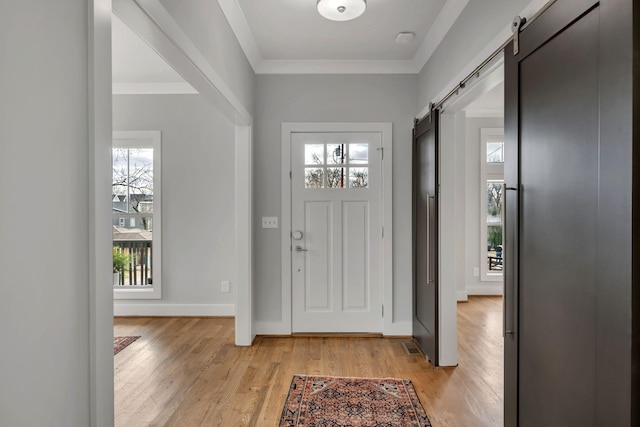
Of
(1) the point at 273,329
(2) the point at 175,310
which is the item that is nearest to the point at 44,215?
(1) the point at 273,329

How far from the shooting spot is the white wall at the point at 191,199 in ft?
13.7

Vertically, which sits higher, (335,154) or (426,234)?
(335,154)

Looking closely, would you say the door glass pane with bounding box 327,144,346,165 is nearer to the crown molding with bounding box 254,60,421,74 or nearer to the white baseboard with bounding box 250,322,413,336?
the crown molding with bounding box 254,60,421,74

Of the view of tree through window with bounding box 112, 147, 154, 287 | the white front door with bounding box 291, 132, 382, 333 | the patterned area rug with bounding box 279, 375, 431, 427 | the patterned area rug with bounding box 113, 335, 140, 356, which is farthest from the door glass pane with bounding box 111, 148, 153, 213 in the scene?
the patterned area rug with bounding box 279, 375, 431, 427

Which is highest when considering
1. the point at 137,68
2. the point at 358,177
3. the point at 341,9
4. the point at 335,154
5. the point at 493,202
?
the point at 137,68

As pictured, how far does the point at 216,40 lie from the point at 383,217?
213 centimetres

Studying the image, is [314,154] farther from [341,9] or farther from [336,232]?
[341,9]

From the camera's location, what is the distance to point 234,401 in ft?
7.55

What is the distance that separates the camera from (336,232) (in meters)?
3.54

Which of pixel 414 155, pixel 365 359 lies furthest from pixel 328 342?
pixel 414 155

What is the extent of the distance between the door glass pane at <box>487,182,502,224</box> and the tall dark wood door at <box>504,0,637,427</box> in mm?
3924

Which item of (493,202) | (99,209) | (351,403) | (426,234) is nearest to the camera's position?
(99,209)

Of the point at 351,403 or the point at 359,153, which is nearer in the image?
the point at 351,403

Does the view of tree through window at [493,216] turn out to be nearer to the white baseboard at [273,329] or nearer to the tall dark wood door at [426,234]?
the tall dark wood door at [426,234]
